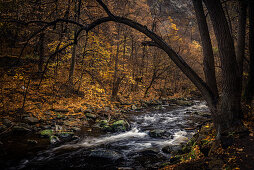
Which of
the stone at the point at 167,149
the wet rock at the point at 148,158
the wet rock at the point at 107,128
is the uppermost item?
the wet rock at the point at 107,128

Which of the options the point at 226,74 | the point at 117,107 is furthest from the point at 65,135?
the point at 226,74

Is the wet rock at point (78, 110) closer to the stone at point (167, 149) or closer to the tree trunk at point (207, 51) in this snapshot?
the stone at point (167, 149)

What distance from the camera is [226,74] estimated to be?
3.96 metres

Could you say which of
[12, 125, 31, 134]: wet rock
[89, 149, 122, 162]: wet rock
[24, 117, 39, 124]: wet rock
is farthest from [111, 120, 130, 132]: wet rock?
[12, 125, 31, 134]: wet rock

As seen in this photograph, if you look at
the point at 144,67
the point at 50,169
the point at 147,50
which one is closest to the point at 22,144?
the point at 50,169

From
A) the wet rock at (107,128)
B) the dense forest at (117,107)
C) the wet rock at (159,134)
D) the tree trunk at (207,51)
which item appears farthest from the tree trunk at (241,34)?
the wet rock at (107,128)

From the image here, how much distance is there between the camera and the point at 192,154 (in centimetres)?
444

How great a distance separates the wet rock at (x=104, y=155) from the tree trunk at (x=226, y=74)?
12.7 feet

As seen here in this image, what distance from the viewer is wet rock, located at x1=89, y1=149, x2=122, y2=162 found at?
5.90m

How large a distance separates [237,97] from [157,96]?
16.4 metres

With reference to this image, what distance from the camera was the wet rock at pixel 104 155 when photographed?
5902 millimetres

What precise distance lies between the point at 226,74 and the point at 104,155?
5066 mm

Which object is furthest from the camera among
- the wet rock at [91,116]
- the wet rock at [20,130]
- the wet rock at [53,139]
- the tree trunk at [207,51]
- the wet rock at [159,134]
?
the wet rock at [91,116]

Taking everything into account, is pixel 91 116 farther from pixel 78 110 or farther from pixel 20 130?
pixel 20 130
